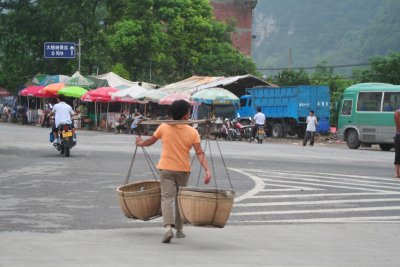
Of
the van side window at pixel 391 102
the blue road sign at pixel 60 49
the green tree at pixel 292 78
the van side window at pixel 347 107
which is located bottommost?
the van side window at pixel 347 107

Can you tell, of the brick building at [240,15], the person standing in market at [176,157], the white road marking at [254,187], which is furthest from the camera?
the brick building at [240,15]

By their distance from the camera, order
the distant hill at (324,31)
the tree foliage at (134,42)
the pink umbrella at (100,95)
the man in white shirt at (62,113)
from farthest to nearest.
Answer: the distant hill at (324,31)
the tree foliage at (134,42)
the pink umbrella at (100,95)
the man in white shirt at (62,113)

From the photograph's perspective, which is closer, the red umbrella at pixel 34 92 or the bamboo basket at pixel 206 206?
the bamboo basket at pixel 206 206

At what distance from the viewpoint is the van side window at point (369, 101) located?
35.8 m

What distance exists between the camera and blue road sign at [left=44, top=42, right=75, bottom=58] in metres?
55.3

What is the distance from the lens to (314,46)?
390 feet

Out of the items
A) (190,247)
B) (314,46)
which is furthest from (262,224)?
(314,46)

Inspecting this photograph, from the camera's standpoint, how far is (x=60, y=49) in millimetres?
55562

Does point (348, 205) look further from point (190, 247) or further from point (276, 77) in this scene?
point (276, 77)

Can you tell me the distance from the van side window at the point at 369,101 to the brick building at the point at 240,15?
59.1 meters

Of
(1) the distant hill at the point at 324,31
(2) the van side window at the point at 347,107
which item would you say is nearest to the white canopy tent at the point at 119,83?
(2) the van side window at the point at 347,107

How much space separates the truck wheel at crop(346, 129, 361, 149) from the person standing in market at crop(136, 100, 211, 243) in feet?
91.9

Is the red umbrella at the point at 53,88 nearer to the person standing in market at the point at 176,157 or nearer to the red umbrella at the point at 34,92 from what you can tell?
the red umbrella at the point at 34,92

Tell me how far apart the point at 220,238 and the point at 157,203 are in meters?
0.88
